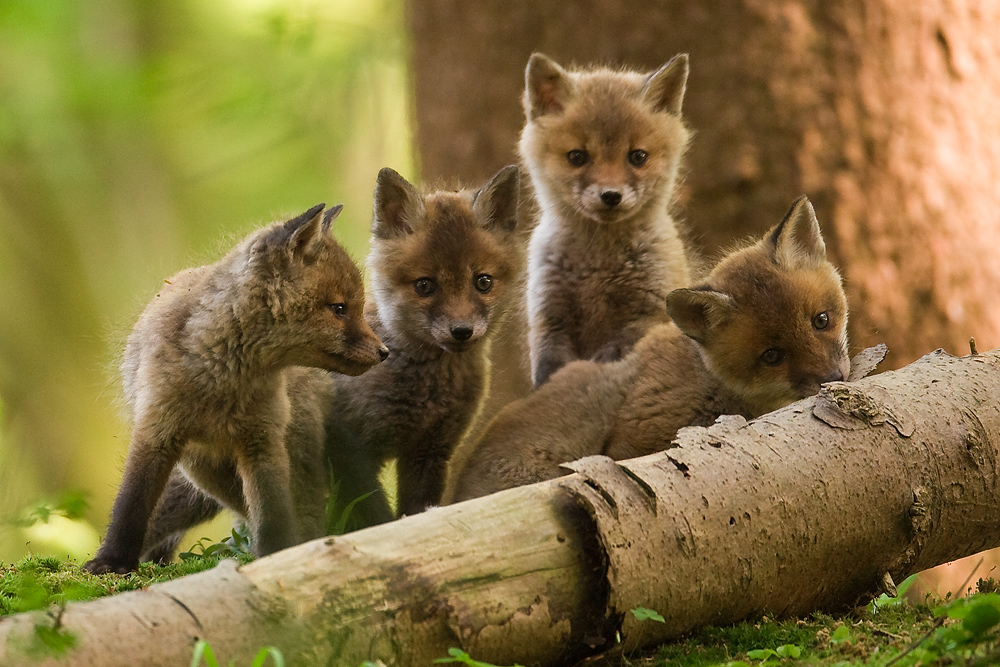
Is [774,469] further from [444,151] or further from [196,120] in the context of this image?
[196,120]

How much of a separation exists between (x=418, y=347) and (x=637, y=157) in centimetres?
162

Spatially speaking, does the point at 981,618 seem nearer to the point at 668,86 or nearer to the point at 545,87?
the point at 668,86

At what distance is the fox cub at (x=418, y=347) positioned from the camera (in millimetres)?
4160

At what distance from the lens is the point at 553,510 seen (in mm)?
2621

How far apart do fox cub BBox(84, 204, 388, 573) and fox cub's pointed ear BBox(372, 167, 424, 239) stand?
567 millimetres

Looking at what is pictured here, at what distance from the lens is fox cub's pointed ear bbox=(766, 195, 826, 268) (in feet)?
12.4

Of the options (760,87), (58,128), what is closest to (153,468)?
(760,87)

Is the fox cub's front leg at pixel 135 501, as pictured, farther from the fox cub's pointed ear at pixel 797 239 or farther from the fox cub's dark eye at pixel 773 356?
the fox cub's pointed ear at pixel 797 239

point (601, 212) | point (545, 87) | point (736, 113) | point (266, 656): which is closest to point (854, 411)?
point (601, 212)

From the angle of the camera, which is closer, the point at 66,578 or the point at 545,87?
the point at 66,578

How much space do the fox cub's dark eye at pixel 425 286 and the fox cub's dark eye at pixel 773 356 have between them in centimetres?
149

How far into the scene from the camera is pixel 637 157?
487cm

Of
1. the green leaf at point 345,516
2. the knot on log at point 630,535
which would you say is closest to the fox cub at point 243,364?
the green leaf at point 345,516

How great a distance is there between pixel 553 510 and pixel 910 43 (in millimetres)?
4792
